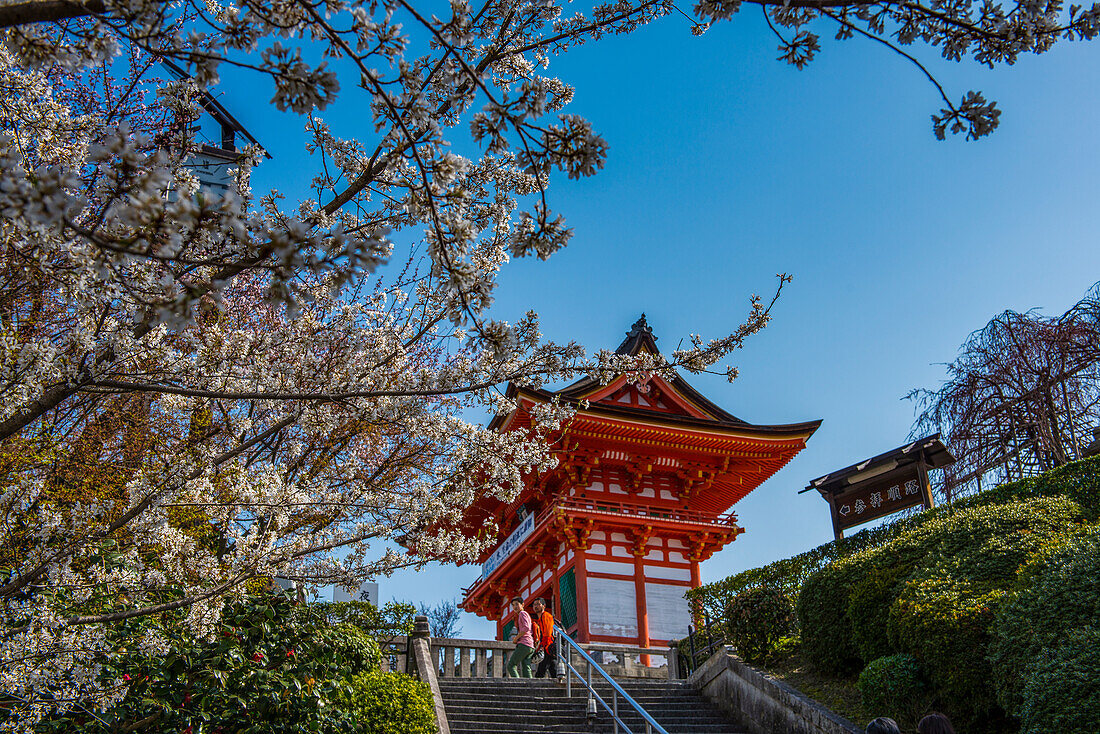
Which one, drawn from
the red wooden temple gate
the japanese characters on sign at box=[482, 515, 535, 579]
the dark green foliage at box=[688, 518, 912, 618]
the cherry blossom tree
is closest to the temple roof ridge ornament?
the red wooden temple gate

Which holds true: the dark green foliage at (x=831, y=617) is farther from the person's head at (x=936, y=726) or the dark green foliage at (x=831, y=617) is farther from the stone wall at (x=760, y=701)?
the person's head at (x=936, y=726)

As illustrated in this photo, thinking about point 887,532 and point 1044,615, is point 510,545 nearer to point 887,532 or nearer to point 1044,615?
point 887,532

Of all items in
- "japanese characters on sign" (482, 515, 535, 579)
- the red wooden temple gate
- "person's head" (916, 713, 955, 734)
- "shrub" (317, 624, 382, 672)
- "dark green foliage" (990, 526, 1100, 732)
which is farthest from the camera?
"japanese characters on sign" (482, 515, 535, 579)

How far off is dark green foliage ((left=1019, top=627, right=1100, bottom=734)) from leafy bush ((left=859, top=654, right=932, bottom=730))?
150 cm

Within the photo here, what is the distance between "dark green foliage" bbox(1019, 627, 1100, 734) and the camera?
214 inches

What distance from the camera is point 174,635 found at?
730cm

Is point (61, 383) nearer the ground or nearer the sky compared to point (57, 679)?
nearer the sky

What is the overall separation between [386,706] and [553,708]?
2.62 metres

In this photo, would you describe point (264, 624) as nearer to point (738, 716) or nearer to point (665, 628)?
point (738, 716)

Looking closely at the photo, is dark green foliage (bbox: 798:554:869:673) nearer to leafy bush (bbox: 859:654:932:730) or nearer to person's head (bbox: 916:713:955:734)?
leafy bush (bbox: 859:654:932:730)

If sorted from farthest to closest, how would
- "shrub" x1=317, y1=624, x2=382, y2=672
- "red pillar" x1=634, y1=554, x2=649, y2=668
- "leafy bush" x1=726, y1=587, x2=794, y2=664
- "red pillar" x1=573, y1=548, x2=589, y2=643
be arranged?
"red pillar" x1=634, y1=554, x2=649, y2=668, "red pillar" x1=573, y1=548, x2=589, y2=643, "leafy bush" x1=726, y1=587, x2=794, y2=664, "shrub" x1=317, y1=624, x2=382, y2=672

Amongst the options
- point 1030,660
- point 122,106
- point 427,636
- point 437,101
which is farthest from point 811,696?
point 122,106

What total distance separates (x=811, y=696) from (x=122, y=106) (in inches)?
395

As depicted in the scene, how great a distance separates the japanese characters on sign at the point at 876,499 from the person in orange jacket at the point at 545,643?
512cm
